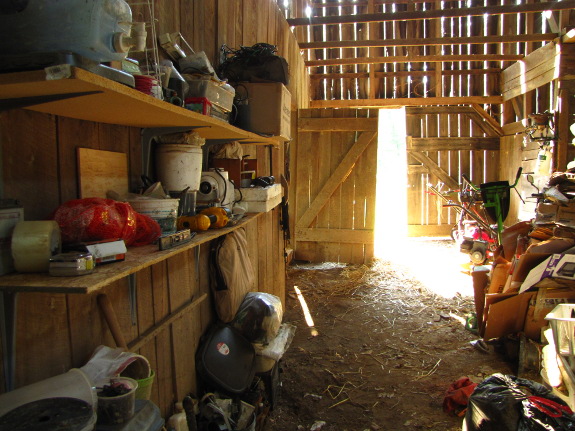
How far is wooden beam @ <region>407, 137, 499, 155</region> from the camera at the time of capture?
Result: 724 cm

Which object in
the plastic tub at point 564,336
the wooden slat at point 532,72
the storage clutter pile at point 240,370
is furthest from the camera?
the wooden slat at point 532,72

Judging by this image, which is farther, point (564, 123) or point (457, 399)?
point (564, 123)

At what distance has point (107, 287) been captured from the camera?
131 cm

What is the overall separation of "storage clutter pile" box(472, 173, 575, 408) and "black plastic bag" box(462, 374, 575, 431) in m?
0.38

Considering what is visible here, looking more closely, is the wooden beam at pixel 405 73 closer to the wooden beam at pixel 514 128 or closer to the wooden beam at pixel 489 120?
the wooden beam at pixel 489 120

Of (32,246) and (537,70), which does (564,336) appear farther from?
(537,70)

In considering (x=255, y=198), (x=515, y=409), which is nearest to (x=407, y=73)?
(x=255, y=198)

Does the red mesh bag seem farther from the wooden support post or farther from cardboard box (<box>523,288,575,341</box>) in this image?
the wooden support post

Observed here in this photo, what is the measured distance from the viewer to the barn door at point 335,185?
18.3 feet

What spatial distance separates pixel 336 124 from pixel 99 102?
4.88 metres

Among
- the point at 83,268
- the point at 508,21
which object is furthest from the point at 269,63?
the point at 508,21

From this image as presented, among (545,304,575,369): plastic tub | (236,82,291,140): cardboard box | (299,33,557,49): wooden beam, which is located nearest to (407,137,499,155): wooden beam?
(299,33,557,49): wooden beam

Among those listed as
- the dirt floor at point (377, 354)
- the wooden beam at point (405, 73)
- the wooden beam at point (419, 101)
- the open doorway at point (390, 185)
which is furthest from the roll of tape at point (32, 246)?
the wooden beam at point (405, 73)

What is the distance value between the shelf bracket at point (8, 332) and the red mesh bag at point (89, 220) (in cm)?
18
